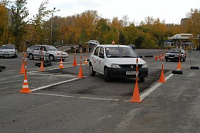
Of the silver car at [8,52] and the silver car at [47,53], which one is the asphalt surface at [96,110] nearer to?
the silver car at [47,53]

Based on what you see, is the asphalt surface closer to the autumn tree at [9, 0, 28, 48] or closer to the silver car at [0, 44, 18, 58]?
the silver car at [0, 44, 18, 58]

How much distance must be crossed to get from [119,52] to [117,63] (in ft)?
4.36

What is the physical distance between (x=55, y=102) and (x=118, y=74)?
414 centimetres

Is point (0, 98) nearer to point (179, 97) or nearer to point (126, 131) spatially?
point (126, 131)

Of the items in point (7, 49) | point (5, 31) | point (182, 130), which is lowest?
point (182, 130)

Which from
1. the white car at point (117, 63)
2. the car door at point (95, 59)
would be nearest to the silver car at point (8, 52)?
the car door at point (95, 59)

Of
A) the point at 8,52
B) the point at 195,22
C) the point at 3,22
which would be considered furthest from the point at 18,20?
the point at 195,22

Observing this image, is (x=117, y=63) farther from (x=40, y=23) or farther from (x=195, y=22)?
(x=195, y=22)

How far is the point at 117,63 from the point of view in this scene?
11.6m

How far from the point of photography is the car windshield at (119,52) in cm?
1261

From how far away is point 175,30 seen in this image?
444 ft

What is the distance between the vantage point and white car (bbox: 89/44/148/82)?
1155 centimetres

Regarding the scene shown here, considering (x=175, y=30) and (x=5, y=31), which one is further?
(x=175, y=30)

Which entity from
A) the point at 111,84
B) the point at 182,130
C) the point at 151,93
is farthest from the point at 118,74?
the point at 182,130
